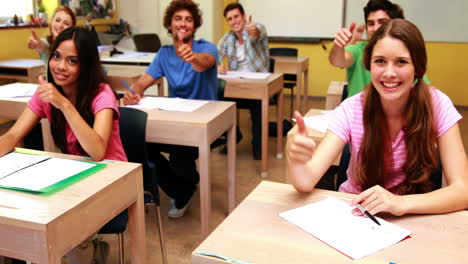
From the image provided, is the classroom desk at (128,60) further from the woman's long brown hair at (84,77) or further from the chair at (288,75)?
the woman's long brown hair at (84,77)

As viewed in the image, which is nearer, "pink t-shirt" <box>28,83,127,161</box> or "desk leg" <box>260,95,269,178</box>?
"pink t-shirt" <box>28,83,127,161</box>

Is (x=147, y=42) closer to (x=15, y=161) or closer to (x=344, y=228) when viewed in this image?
(x=15, y=161)

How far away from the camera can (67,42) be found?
1.82 meters

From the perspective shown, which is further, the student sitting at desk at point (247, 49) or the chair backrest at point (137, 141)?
the student sitting at desk at point (247, 49)

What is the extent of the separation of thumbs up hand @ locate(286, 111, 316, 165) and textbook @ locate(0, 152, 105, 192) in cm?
66

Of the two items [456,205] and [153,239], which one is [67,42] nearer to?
[153,239]

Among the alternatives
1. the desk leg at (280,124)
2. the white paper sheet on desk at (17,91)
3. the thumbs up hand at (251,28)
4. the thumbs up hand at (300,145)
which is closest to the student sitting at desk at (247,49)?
the thumbs up hand at (251,28)

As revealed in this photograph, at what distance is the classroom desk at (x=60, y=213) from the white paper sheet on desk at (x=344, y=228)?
0.55 m

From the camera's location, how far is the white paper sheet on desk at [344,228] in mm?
1025

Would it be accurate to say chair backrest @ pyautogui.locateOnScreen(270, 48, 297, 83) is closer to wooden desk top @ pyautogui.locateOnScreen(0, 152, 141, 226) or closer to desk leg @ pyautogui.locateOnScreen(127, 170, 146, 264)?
desk leg @ pyautogui.locateOnScreen(127, 170, 146, 264)

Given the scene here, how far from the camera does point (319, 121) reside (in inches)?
89.8

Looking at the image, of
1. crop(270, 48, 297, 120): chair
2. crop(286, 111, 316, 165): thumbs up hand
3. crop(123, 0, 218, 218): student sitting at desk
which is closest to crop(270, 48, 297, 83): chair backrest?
crop(270, 48, 297, 120): chair

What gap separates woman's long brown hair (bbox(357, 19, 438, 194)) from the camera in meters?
1.38

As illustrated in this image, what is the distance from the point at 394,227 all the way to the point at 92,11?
209 inches
